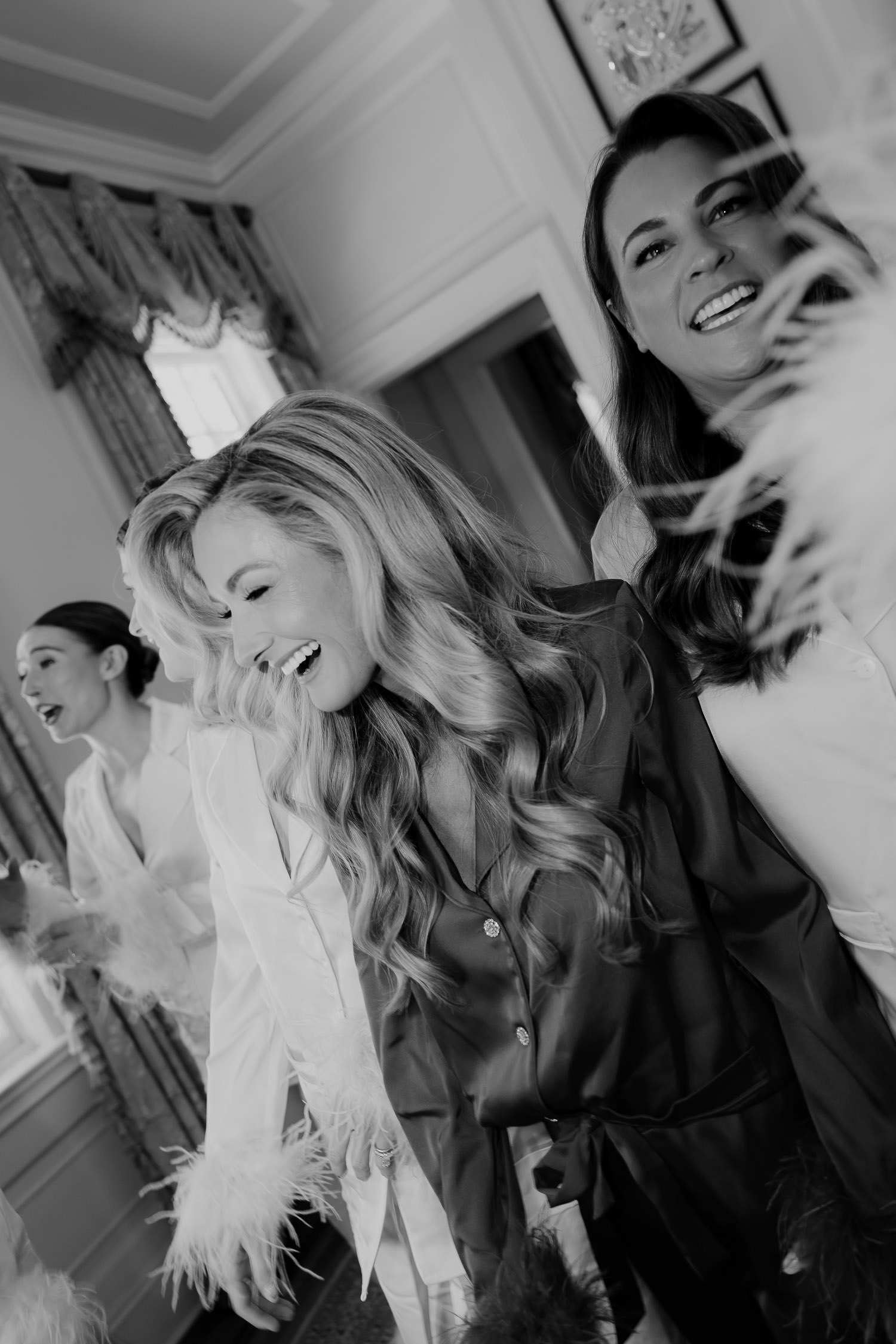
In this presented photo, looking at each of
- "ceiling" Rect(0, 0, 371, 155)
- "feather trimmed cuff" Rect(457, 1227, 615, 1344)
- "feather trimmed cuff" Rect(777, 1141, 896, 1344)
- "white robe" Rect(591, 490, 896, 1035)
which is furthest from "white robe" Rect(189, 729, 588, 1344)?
"ceiling" Rect(0, 0, 371, 155)

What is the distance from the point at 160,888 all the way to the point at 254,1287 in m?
1.36

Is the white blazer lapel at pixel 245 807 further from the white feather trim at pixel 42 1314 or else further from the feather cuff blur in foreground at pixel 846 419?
the feather cuff blur in foreground at pixel 846 419

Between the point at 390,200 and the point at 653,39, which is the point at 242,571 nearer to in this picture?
the point at 653,39

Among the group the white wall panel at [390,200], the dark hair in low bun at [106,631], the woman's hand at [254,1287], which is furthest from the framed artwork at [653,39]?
the woman's hand at [254,1287]

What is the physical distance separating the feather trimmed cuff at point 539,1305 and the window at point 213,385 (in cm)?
396

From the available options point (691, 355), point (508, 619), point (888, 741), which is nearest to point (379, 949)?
point (508, 619)

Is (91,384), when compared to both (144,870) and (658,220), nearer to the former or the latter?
(144,870)

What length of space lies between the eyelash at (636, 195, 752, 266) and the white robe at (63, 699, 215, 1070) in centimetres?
162

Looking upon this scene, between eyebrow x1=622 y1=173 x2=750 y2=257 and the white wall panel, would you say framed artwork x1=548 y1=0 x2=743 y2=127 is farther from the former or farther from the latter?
eyebrow x1=622 y1=173 x2=750 y2=257

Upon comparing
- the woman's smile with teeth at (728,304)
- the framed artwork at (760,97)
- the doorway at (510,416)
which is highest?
the framed artwork at (760,97)

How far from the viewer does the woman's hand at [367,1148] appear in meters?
1.39

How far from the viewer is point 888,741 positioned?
46.1 inches

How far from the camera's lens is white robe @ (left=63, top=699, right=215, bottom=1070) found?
8.61 feet

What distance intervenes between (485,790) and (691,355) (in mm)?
565
